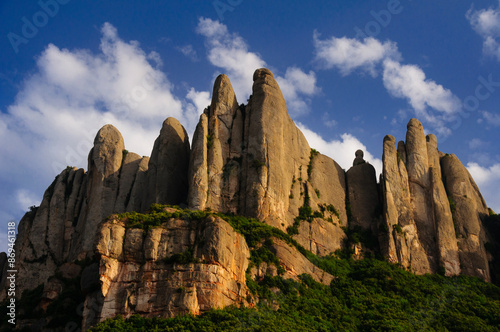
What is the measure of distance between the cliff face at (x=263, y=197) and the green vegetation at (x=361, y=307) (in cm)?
177

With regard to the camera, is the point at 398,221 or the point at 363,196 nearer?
the point at 398,221

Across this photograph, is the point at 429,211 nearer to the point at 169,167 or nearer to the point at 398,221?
the point at 398,221

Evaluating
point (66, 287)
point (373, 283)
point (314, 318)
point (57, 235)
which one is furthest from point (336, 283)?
point (57, 235)

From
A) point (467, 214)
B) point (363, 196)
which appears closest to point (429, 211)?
point (467, 214)

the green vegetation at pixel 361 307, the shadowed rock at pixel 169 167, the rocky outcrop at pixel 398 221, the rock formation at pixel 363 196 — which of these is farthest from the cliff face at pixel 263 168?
the green vegetation at pixel 361 307

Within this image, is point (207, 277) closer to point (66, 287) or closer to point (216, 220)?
point (216, 220)

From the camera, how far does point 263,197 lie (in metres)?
59.0

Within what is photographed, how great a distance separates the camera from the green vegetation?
4488 cm

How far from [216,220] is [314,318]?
10.1 m

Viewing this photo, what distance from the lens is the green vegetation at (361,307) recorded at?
44875mm

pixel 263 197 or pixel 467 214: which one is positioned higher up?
pixel 467 214

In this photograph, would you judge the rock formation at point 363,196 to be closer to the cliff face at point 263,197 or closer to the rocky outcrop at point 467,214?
the cliff face at point 263,197

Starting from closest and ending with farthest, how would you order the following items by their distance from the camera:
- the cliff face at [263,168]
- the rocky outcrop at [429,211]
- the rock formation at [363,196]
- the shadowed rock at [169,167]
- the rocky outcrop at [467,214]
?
the cliff face at [263,168]
the shadowed rock at [169,167]
the rocky outcrop at [429,211]
the rocky outcrop at [467,214]
the rock formation at [363,196]

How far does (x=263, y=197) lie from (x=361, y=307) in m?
12.3
